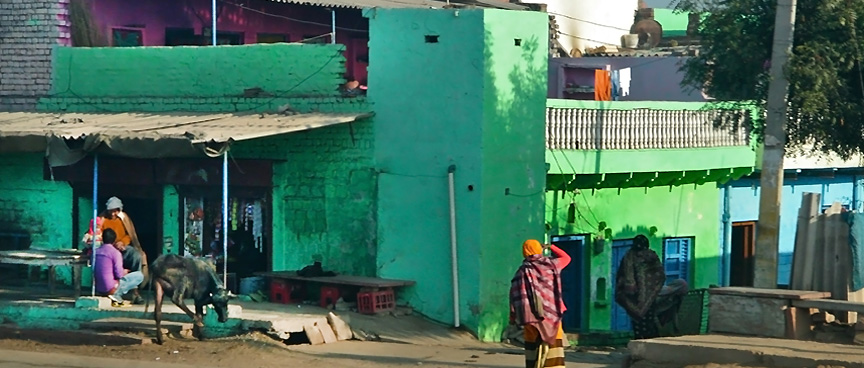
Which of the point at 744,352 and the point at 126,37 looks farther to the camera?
the point at 126,37

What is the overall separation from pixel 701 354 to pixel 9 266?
10.8 m

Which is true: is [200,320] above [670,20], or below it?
below

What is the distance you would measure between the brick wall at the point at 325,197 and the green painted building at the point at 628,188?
2.28 metres

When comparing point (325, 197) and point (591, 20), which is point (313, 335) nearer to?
point (325, 197)

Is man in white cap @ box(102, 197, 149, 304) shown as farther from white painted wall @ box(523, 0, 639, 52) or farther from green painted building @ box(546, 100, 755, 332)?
white painted wall @ box(523, 0, 639, 52)

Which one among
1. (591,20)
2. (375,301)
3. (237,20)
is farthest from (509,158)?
(591,20)

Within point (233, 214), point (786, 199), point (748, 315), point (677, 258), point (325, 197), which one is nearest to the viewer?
point (748, 315)

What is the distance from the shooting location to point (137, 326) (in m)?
15.1

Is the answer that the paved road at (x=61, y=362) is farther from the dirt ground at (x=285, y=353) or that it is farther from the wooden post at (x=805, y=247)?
the wooden post at (x=805, y=247)

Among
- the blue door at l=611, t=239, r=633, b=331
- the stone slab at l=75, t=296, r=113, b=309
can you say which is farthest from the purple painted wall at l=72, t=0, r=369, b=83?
the stone slab at l=75, t=296, r=113, b=309

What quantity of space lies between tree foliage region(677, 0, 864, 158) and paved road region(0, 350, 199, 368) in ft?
21.5

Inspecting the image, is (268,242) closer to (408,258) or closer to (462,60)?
(408,258)

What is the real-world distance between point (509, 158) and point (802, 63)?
3.50 metres

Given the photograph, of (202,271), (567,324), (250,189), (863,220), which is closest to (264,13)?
(250,189)
